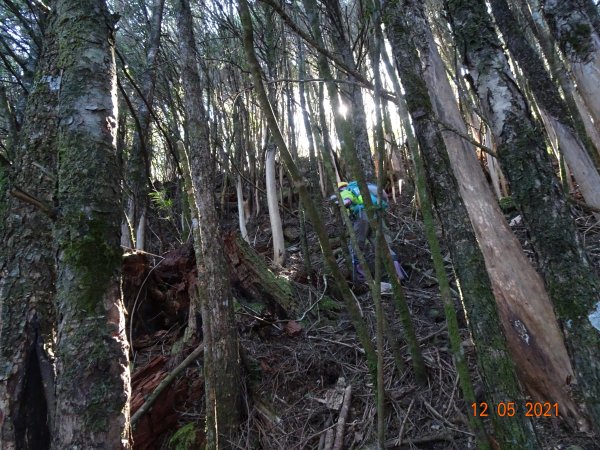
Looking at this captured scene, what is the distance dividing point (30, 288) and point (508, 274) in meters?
2.92

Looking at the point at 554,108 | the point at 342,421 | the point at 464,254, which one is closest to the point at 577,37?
the point at 554,108

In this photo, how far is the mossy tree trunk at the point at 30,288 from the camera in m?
1.74

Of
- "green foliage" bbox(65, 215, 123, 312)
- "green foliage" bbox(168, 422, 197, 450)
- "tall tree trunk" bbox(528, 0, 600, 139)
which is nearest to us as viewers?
"green foliage" bbox(65, 215, 123, 312)

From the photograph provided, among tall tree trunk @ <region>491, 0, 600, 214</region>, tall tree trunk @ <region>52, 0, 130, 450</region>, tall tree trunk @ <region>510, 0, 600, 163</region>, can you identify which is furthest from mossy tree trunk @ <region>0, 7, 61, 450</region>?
tall tree trunk @ <region>510, 0, 600, 163</region>

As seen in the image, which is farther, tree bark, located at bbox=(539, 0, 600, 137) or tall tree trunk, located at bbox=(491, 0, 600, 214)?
tall tree trunk, located at bbox=(491, 0, 600, 214)

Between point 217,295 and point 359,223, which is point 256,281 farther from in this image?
point 359,223

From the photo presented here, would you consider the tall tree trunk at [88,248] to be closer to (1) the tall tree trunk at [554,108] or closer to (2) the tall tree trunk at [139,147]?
(1) the tall tree trunk at [554,108]

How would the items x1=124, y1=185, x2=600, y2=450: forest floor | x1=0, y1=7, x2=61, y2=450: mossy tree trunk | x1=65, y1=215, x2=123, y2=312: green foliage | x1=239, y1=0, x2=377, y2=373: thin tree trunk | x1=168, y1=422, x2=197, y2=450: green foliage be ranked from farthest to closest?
x1=168, y1=422, x2=197, y2=450: green foliage
x1=124, y1=185, x2=600, y2=450: forest floor
x1=0, y1=7, x2=61, y2=450: mossy tree trunk
x1=239, y1=0, x2=377, y2=373: thin tree trunk
x1=65, y1=215, x2=123, y2=312: green foliage

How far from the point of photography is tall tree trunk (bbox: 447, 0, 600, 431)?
1.53m

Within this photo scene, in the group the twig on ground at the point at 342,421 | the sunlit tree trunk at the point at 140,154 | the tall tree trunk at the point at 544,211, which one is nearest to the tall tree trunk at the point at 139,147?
the sunlit tree trunk at the point at 140,154

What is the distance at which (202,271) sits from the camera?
1.83 meters

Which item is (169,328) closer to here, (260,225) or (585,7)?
(260,225)

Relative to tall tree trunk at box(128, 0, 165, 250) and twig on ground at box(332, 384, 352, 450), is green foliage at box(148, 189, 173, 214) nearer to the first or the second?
tall tree trunk at box(128, 0, 165, 250)

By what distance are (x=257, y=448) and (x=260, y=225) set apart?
542cm
